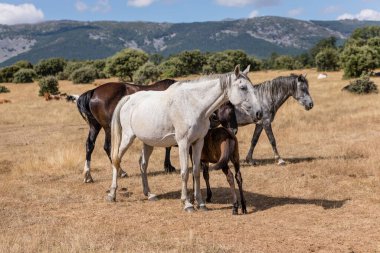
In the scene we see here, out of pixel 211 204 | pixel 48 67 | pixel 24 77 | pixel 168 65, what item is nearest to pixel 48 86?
pixel 24 77

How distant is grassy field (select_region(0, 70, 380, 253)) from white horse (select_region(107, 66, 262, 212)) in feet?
4.10

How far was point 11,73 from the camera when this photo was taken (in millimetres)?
72188

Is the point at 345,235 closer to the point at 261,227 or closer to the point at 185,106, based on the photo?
the point at 261,227

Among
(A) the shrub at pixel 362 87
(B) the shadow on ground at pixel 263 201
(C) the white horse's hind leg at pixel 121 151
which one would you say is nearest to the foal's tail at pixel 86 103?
(C) the white horse's hind leg at pixel 121 151

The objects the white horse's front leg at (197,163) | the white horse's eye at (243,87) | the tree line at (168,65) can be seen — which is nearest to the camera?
the white horse's eye at (243,87)

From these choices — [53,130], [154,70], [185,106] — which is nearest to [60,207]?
[185,106]

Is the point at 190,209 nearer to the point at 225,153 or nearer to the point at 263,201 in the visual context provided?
the point at 225,153

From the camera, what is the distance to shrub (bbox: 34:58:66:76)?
239 ft

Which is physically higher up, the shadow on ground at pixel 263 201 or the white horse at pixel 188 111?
the white horse at pixel 188 111

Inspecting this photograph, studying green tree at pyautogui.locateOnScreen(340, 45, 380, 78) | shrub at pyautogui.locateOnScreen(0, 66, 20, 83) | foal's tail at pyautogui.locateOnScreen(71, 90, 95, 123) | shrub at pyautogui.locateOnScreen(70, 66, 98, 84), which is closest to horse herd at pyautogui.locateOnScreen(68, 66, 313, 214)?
foal's tail at pyautogui.locateOnScreen(71, 90, 95, 123)

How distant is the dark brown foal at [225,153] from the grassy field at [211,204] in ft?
1.68

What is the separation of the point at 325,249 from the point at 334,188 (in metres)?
3.93

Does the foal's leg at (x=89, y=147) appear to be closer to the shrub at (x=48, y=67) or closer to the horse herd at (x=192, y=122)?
the horse herd at (x=192, y=122)

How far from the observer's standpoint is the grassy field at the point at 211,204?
638cm
